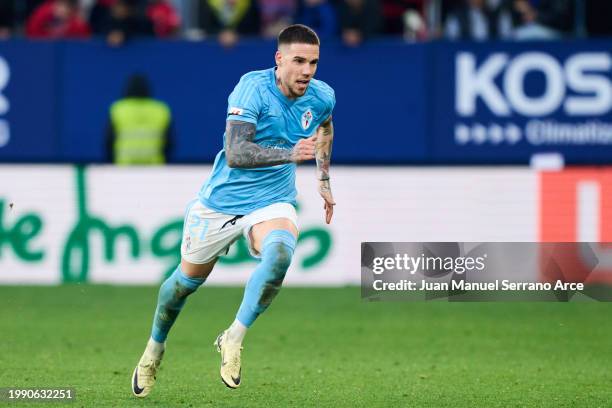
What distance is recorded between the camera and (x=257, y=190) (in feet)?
25.2

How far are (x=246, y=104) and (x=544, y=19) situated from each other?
10.8 meters

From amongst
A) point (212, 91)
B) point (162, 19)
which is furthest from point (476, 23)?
point (162, 19)

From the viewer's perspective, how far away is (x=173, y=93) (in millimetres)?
17438

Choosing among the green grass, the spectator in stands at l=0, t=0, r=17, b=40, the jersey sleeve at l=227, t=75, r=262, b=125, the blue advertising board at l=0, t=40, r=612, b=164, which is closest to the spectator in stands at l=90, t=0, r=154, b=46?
the blue advertising board at l=0, t=40, r=612, b=164

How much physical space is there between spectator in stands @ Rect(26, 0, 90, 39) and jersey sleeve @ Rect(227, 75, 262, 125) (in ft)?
34.2

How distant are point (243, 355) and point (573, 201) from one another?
16.1ft

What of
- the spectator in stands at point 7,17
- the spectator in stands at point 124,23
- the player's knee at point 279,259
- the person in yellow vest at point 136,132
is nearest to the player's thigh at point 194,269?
the player's knee at point 279,259

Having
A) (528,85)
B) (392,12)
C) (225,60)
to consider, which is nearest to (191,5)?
(225,60)

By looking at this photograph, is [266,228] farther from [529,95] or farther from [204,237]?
[529,95]

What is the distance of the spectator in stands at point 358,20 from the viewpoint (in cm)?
1669

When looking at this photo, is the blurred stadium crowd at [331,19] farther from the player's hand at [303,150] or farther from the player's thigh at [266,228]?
the player's hand at [303,150]

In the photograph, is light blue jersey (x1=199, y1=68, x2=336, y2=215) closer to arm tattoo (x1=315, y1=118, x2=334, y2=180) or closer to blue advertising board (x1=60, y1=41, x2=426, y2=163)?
arm tattoo (x1=315, y1=118, x2=334, y2=180)

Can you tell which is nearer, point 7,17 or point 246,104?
point 246,104

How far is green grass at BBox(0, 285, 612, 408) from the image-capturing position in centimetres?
797
